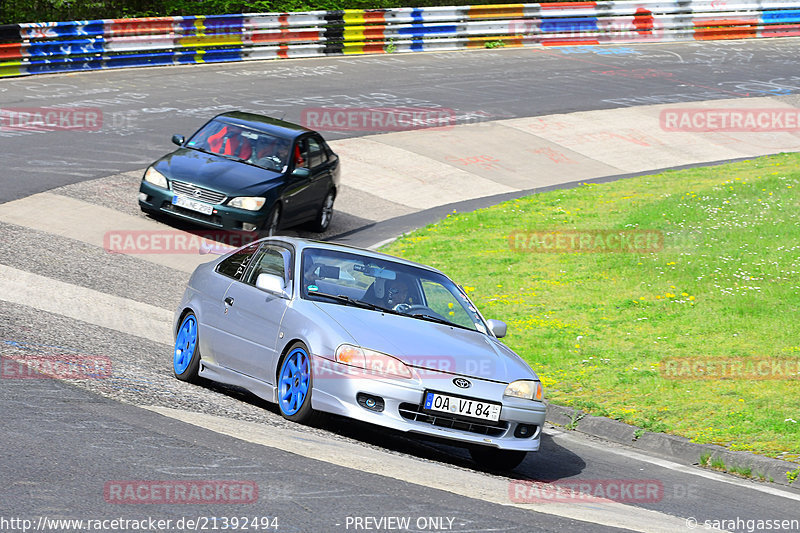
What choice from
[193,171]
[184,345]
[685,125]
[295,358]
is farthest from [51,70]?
[295,358]

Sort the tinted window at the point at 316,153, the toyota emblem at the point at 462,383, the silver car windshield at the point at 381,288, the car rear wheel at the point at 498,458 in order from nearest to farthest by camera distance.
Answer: the toyota emblem at the point at 462,383, the car rear wheel at the point at 498,458, the silver car windshield at the point at 381,288, the tinted window at the point at 316,153

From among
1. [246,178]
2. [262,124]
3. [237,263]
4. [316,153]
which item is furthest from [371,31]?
[237,263]

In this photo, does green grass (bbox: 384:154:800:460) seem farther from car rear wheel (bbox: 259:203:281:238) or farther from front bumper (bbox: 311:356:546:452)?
front bumper (bbox: 311:356:546:452)

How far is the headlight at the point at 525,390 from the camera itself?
8.35 m

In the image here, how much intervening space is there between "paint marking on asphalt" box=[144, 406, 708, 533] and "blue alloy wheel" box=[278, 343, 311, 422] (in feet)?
1.07

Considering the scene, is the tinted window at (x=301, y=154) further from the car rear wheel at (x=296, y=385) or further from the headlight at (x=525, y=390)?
the headlight at (x=525, y=390)

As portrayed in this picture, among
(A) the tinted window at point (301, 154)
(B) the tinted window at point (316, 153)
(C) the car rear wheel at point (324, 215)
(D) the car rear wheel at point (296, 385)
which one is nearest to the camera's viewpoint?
(D) the car rear wheel at point (296, 385)

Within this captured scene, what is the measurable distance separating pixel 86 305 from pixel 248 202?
15.5 feet

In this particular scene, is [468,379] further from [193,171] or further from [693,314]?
[193,171]

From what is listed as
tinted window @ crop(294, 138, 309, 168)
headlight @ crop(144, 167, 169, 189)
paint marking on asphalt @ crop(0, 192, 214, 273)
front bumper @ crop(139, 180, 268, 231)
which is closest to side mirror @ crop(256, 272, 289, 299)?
paint marking on asphalt @ crop(0, 192, 214, 273)

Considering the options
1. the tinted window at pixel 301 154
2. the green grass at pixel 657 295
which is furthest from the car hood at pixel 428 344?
the tinted window at pixel 301 154

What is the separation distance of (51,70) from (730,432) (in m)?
22.0

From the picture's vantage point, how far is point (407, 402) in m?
7.98

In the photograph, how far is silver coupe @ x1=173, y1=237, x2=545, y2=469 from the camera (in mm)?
8062
